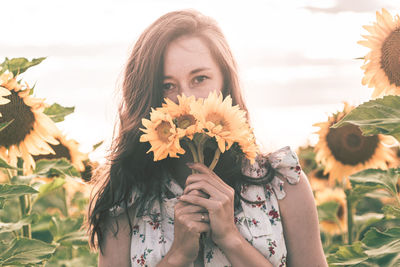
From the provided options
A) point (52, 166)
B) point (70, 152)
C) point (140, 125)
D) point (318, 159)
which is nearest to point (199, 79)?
point (140, 125)

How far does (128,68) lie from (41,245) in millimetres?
843

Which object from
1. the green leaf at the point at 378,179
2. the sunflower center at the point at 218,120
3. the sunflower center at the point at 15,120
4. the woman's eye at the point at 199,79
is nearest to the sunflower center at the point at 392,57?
the green leaf at the point at 378,179

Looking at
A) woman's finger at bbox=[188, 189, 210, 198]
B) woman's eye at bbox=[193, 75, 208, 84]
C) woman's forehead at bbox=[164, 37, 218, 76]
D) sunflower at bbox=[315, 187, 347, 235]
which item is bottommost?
sunflower at bbox=[315, 187, 347, 235]

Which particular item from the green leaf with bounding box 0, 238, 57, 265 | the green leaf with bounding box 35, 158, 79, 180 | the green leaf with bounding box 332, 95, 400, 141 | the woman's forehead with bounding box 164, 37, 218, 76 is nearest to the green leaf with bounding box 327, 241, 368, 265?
the green leaf with bounding box 332, 95, 400, 141

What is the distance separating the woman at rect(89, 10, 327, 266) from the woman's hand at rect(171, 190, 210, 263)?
0.39ft

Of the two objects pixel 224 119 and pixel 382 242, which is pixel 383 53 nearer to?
pixel 382 242

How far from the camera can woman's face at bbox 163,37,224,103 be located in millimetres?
2133

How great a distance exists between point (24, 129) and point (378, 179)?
1.67 meters

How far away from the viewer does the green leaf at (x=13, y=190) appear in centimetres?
213

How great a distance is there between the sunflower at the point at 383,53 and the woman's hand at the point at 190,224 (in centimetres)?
110

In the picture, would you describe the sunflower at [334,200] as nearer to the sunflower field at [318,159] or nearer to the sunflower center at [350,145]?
the sunflower field at [318,159]

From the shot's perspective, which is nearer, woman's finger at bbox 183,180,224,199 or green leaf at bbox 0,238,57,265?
woman's finger at bbox 183,180,224,199

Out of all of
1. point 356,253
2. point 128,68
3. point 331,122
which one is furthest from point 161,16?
point 331,122

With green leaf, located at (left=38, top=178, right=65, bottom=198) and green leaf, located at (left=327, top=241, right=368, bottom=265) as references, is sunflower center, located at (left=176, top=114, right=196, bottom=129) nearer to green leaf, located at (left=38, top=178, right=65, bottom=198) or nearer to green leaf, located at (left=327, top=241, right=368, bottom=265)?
green leaf, located at (left=327, top=241, right=368, bottom=265)
